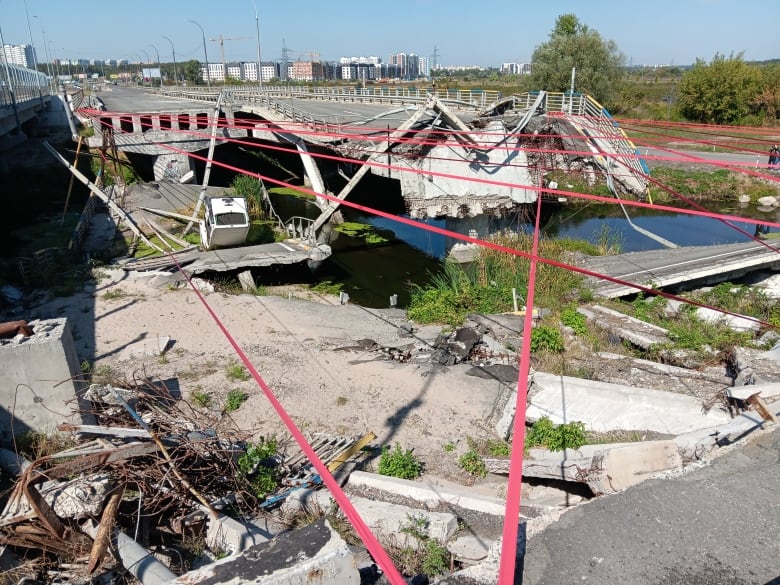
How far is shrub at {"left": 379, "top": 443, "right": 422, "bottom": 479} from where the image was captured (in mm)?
8008

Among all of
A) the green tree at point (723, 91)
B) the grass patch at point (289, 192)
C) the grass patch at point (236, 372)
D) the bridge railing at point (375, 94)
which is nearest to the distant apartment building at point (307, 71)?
the bridge railing at point (375, 94)

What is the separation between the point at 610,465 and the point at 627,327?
6.70 meters

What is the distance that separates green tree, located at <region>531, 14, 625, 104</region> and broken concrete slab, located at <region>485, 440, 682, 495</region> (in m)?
46.0

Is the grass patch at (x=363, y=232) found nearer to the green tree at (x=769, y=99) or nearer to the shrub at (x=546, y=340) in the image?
the shrub at (x=546, y=340)

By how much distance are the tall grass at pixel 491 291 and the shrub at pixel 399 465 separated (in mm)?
6392

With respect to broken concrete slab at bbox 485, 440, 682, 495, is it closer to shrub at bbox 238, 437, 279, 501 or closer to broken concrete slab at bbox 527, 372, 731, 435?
broken concrete slab at bbox 527, 372, 731, 435

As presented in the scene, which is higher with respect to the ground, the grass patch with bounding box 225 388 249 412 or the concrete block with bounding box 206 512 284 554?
the concrete block with bounding box 206 512 284 554

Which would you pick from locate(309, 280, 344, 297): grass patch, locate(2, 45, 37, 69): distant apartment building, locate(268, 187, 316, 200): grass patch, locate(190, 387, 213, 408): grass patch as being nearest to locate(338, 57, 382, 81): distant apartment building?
locate(2, 45, 37, 69): distant apartment building

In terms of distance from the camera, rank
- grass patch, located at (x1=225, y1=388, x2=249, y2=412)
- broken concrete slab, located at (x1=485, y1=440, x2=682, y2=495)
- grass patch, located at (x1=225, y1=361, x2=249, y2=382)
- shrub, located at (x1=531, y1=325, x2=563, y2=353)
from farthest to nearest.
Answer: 1. shrub, located at (x1=531, y1=325, x2=563, y2=353)
2. grass patch, located at (x1=225, y1=361, x2=249, y2=382)
3. grass patch, located at (x1=225, y1=388, x2=249, y2=412)
4. broken concrete slab, located at (x1=485, y1=440, x2=682, y2=495)

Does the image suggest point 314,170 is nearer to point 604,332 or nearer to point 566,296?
point 566,296

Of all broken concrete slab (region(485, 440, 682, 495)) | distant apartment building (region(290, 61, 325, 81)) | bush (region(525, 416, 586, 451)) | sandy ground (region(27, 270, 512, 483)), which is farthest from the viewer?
distant apartment building (region(290, 61, 325, 81))

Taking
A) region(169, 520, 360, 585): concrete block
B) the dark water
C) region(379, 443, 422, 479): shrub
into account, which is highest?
region(169, 520, 360, 585): concrete block

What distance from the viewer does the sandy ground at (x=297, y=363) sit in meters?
9.76

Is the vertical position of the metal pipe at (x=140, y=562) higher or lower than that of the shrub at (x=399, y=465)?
higher
